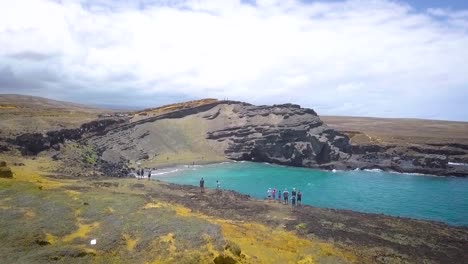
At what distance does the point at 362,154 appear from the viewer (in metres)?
125

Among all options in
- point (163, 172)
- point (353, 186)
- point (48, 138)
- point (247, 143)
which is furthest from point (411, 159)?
point (48, 138)

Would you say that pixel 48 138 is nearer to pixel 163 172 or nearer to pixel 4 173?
pixel 163 172

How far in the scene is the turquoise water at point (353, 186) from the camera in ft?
211

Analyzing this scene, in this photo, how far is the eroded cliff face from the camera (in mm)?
117188

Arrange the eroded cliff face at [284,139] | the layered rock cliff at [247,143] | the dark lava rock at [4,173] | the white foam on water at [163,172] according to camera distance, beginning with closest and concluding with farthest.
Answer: the dark lava rock at [4,173] → the white foam on water at [163,172] → the layered rock cliff at [247,143] → the eroded cliff face at [284,139]

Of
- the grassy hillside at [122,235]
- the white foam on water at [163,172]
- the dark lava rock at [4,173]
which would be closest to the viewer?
the grassy hillside at [122,235]

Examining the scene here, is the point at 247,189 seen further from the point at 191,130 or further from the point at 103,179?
the point at 191,130

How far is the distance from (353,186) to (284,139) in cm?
3745

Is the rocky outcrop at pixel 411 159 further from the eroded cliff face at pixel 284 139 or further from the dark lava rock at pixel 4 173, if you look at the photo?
the dark lava rock at pixel 4 173

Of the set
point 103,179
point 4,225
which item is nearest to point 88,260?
point 4,225

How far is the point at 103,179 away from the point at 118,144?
1845 inches

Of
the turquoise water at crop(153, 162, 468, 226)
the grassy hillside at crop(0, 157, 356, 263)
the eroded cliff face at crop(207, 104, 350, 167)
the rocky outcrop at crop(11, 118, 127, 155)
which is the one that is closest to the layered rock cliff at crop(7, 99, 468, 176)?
the eroded cliff face at crop(207, 104, 350, 167)

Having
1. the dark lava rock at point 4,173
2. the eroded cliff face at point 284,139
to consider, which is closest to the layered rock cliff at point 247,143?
the eroded cliff face at point 284,139

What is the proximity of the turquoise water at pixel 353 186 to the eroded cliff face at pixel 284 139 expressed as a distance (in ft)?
18.5
